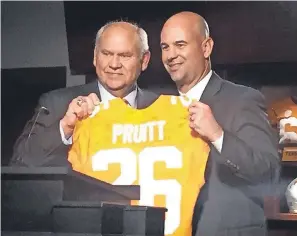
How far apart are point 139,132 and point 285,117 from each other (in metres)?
0.58

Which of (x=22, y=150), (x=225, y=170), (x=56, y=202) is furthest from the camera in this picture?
(x=22, y=150)

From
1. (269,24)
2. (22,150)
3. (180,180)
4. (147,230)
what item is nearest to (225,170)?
(180,180)

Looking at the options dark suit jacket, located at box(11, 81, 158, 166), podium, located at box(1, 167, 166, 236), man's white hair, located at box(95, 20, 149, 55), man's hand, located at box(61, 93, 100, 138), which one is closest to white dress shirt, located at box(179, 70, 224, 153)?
dark suit jacket, located at box(11, 81, 158, 166)

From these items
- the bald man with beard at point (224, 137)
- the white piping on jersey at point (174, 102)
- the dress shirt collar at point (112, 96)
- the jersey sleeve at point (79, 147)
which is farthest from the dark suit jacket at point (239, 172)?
the jersey sleeve at point (79, 147)

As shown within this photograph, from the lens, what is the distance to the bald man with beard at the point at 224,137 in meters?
2.34

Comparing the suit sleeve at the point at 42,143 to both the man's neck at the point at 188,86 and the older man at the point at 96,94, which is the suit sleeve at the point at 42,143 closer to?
the older man at the point at 96,94

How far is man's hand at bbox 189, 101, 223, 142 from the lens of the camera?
2396mm

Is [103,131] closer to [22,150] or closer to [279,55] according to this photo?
[22,150]

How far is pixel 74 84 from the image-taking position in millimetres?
2557

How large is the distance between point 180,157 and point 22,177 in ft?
2.00

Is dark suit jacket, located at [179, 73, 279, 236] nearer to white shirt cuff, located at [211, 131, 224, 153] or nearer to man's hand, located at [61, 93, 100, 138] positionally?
white shirt cuff, located at [211, 131, 224, 153]

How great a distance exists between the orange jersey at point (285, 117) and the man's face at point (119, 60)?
0.55m

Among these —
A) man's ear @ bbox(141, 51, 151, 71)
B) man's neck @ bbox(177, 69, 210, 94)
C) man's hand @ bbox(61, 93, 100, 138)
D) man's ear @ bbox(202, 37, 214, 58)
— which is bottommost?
man's hand @ bbox(61, 93, 100, 138)

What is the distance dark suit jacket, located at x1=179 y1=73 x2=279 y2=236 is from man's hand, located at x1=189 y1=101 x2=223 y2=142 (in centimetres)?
2
